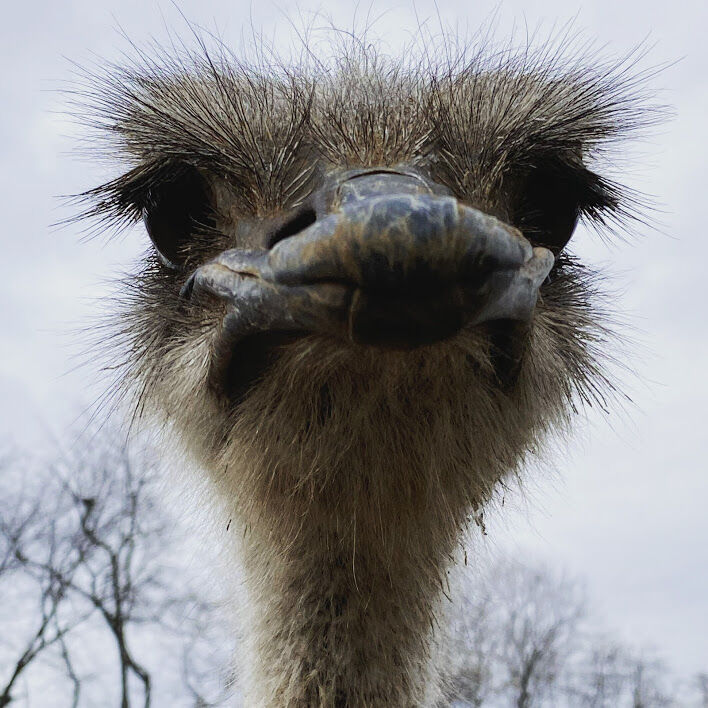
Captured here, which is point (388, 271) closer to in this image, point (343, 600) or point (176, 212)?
point (176, 212)

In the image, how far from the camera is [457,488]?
6.93 ft

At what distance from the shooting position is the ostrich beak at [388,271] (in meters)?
1.34

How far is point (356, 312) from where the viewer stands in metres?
1.43

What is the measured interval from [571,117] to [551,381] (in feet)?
2.05

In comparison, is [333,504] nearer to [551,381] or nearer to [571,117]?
[551,381]

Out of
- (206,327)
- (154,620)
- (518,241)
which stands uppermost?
(154,620)

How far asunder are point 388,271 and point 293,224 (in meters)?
0.37

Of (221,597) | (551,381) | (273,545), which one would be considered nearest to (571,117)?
(551,381)

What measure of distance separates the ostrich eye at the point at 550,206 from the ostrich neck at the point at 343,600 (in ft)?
2.20

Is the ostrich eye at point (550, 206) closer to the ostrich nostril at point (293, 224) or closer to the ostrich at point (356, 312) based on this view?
the ostrich at point (356, 312)

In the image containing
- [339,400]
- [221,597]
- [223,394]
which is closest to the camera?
[339,400]

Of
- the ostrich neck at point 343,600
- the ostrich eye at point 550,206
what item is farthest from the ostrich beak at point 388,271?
the ostrich neck at point 343,600

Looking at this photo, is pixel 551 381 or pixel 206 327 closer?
pixel 206 327

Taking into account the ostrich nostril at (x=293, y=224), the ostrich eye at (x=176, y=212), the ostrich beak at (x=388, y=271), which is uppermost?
the ostrich eye at (x=176, y=212)
